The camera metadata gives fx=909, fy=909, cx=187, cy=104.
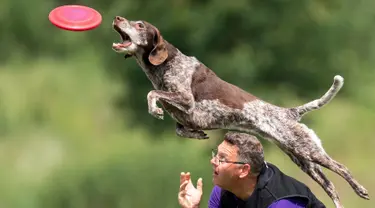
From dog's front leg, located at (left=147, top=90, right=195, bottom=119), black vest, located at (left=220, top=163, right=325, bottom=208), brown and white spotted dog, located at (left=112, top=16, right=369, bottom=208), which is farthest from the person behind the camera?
black vest, located at (left=220, top=163, right=325, bottom=208)

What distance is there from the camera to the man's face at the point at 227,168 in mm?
3541

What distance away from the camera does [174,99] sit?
330 centimetres

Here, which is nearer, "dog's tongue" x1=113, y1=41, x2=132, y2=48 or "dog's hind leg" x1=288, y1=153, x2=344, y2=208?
"dog's tongue" x1=113, y1=41, x2=132, y2=48

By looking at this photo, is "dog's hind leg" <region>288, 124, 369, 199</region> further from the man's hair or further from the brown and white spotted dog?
the man's hair

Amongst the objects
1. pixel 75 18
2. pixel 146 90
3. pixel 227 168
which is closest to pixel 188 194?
pixel 227 168

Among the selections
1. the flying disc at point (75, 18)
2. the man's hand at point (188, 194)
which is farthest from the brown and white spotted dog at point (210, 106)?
the man's hand at point (188, 194)

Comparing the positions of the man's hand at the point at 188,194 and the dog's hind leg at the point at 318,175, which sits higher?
the dog's hind leg at the point at 318,175

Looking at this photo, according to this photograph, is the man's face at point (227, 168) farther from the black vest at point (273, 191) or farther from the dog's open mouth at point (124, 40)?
the dog's open mouth at point (124, 40)

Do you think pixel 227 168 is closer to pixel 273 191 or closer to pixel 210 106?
pixel 273 191

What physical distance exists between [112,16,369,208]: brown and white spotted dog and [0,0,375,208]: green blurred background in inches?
145

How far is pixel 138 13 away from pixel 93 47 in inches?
64.0

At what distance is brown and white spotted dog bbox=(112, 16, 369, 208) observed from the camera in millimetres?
3344

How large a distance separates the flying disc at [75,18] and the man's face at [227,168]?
698mm

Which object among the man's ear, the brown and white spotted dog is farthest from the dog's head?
the man's ear
